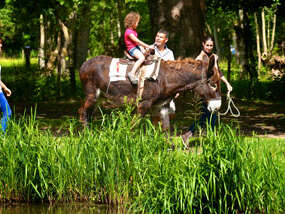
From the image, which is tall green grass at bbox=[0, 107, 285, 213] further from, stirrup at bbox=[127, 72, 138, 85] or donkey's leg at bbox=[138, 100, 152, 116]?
stirrup at bbox=[127, 72, 138, 85]

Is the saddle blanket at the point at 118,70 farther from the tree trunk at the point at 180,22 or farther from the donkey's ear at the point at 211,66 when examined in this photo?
the tree trunk at the point at 180,22

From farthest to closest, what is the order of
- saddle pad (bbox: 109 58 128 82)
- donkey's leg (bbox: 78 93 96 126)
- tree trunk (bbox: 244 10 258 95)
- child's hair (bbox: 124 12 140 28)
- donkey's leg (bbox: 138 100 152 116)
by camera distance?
tree trunk (bbox: 244 10 258 95) < donkey's leg (bbox: 78 93 96 126) < saddle pad (bbox: 109 58 128 82) < donkey's leg (bbox: 138 100 152 116) < child's hair (bbox: 124 12 140 28)

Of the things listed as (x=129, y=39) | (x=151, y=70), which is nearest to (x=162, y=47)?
(x=151, y=70)

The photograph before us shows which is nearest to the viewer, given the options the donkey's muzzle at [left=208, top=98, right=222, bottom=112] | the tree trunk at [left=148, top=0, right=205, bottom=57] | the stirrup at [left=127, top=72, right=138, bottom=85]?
the donkey's muzzle at [left=208, top=98, right=222, bottom=112]

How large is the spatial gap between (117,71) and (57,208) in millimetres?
4257

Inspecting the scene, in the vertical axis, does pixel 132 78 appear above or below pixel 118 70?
below

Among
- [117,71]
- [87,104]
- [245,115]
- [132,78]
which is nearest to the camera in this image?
[132,78]

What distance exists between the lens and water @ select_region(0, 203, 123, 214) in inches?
323

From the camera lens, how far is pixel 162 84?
37.9ft

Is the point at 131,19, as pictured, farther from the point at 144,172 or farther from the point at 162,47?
the point at 144,172

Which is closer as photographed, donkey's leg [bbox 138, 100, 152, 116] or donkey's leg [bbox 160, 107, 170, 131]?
donkey's leg [bbox 160, 107, 170, 131]

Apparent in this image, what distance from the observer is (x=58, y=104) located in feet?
68.1

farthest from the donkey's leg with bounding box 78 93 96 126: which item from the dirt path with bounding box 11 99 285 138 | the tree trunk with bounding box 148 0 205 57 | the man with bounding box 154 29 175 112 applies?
the tree trunk with bounding box 148 0 205 57

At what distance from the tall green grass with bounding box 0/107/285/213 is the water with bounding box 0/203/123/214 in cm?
9
